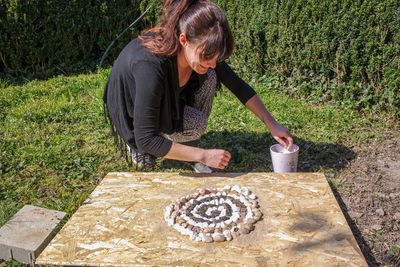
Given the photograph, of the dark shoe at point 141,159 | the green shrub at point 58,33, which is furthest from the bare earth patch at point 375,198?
the green shrub at point 58,33

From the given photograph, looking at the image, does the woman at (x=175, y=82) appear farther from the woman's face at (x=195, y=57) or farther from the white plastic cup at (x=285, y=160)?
the white plastic cup at (x=285, y=160)

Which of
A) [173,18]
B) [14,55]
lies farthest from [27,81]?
[173,18]

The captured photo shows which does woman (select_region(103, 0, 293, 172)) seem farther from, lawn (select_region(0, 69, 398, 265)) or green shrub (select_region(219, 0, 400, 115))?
green shrub (select_region(219, 0, 400, 115))

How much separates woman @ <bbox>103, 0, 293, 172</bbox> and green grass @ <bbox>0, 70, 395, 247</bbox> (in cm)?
63

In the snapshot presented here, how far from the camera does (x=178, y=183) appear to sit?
105 inches

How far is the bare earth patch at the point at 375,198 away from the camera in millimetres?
2396

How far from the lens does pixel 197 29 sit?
2209 millimetres

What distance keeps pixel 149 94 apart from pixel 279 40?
274 centimetres

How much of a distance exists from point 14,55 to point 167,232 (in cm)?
479

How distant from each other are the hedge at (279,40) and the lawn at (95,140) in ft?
0.82

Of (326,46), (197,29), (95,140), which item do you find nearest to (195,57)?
(197,29)

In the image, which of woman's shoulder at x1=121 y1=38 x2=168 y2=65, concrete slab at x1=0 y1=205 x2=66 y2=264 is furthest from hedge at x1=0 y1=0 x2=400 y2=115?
concrete slab at x1=0 y1=205 x2=66 y2=264

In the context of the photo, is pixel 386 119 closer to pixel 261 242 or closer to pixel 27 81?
pixel 261 242

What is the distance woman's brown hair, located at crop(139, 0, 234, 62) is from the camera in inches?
85.7
